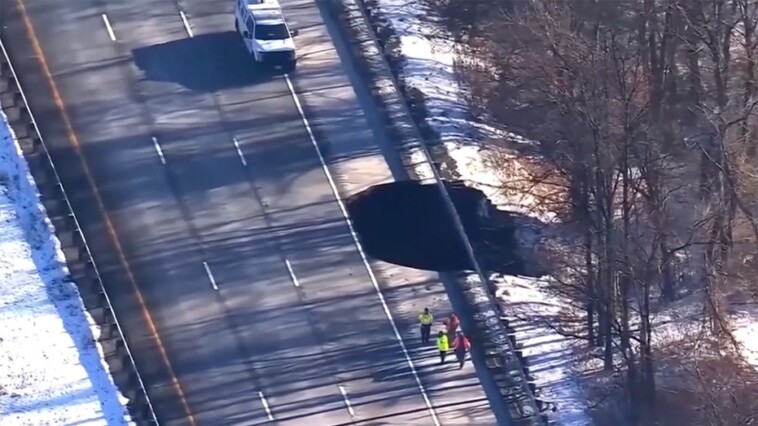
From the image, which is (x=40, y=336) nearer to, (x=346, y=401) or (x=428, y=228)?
(x=346, y=401)

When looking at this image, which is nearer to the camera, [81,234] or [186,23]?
[81,234]

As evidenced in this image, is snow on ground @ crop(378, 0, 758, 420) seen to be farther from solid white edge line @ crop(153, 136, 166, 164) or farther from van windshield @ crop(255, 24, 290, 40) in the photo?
solid white edge line @ crop(153, 136, 166, 164)

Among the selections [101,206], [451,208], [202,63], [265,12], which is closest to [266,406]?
[101,206]

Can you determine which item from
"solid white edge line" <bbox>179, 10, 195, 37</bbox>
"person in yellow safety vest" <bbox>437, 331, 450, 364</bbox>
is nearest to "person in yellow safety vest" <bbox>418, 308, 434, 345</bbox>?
"person in yellow safety vest" <bbox>437, 331, 450, 364</bbox>

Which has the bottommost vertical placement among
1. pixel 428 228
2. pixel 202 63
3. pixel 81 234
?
pixel 428 228

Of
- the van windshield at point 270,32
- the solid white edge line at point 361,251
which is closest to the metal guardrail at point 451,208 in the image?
the solid white edge line at point 361,251
